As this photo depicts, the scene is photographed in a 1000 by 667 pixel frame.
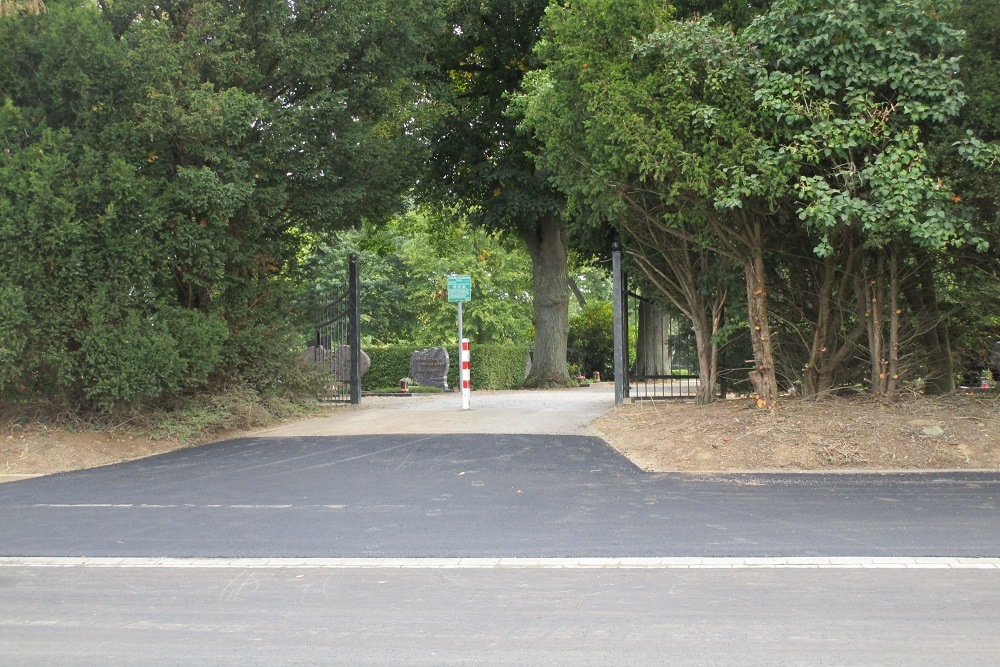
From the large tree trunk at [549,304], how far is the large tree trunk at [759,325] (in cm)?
1464

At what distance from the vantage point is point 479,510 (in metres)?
8.89

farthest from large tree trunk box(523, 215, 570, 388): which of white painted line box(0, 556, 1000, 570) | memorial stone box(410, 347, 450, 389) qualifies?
white painted line box(0, 556, 1000, 570)

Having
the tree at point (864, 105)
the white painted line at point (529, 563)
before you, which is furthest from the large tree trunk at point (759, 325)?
the white painted line at point (529, 563)

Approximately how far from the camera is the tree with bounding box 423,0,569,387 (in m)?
24.3

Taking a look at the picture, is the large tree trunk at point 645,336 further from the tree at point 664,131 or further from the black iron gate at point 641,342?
the tree at point 664,131

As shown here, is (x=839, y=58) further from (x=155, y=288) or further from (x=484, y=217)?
(x=484, y=217)

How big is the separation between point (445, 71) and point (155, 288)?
14.3 meters

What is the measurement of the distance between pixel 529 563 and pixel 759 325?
7674 mm

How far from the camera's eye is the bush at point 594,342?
3603 cm

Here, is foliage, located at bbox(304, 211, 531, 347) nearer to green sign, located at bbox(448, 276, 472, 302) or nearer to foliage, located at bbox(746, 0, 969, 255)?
green sign, located at bbox(448, 276, 472, 302)

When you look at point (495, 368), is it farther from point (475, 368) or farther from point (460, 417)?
point (460, 417)

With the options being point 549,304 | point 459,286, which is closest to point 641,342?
point 459,286

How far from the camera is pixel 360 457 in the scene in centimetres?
1238

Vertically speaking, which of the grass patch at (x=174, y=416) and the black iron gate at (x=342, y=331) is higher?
the black iron gate at (x=342, y=331)
